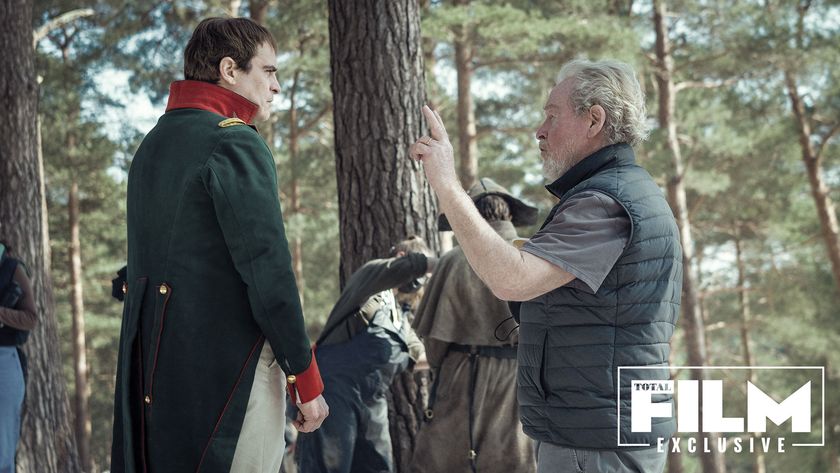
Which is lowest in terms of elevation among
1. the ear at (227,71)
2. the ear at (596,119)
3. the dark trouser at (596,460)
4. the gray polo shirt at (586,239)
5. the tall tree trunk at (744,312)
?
the dark trouser at (596,460)

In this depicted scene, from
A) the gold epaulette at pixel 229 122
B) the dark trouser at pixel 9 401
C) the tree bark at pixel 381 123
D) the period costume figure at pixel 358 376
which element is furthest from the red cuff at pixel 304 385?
the dark trouser at pixel 9 401

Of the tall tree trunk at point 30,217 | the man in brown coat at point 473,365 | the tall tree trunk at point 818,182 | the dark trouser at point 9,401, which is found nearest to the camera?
the man in brown coat at point 473,365

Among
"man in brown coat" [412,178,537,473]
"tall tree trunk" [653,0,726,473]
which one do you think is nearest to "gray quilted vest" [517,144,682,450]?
"man in brown coat" [412,178,537,473]

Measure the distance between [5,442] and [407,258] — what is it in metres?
2.59

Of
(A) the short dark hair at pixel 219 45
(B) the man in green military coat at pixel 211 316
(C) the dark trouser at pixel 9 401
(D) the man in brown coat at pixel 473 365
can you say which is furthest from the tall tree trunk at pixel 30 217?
(A) the short dark hair at pixel 219 45

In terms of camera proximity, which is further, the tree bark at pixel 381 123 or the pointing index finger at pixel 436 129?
the tree bark at pixel 381 123

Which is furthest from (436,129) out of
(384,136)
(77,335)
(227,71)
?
(77,335)

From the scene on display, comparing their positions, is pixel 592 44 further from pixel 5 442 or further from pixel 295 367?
pixel 295 367

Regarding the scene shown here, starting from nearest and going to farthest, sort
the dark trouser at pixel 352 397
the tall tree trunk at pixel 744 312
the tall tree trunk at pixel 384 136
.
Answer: the dark trouser at pixel 352 397 < the tall tree trunk at pixel 384 136 < the tall tree trunk at pixel 744 312

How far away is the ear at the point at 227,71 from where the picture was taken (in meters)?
2.63

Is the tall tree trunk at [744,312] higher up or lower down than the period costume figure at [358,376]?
higher up

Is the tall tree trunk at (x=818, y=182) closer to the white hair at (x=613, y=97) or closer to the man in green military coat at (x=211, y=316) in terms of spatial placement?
the white hair at (x=613, y=97)

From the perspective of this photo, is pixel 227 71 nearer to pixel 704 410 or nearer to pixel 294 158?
pixel 704 410

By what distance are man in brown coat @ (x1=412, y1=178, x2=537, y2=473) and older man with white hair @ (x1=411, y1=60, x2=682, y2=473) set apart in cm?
174
